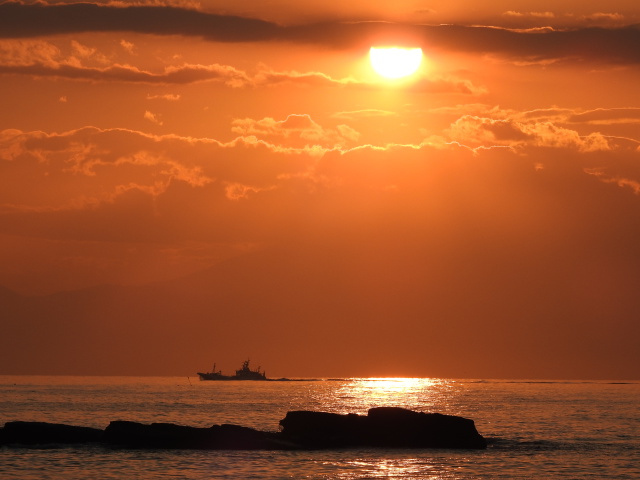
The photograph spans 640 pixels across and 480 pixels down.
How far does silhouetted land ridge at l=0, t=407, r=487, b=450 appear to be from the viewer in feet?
294

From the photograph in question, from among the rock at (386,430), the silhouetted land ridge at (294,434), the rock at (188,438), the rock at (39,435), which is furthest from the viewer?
the rock at (386,430)

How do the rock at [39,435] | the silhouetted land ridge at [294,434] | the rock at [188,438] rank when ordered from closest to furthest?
the rock at [188,438], the silhouetted land ridge at [294,434], the rock at [39,435]

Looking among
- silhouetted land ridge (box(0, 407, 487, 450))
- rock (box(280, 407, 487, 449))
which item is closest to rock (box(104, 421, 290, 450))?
silhouetted land ridge (box(0, 407, 487, 450))

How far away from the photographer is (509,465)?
259 ft

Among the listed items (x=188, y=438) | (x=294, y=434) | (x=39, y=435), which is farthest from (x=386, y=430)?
(x=39, y=435)

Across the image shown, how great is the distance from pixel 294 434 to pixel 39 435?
21671 mm

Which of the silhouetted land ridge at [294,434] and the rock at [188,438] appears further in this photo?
the silhouetted land ridge at [294,434]

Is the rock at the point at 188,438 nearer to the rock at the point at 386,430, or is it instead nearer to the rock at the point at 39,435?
the rock at the point at 39,435

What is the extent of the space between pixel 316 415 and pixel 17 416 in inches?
2339

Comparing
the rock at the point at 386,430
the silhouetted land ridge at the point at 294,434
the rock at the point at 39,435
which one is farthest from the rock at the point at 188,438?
the rock at the point at 386,430

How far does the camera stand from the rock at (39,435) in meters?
90.5

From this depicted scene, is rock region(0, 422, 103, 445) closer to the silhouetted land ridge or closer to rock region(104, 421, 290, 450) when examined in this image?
the silhouetted land ridge

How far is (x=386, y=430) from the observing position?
A: 309 ft

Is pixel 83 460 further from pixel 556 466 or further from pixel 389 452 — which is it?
pixel 556 466
